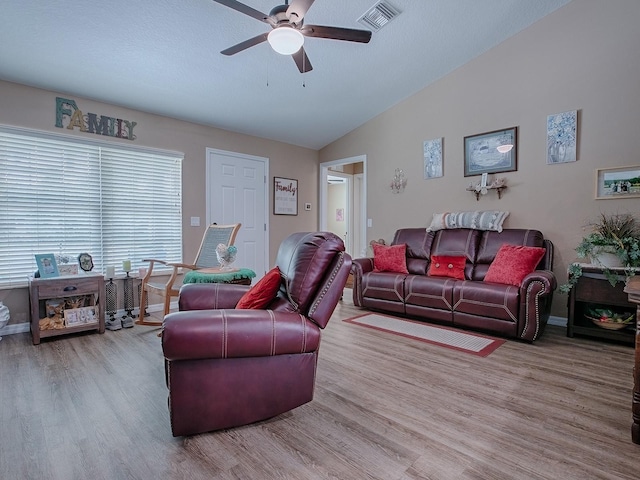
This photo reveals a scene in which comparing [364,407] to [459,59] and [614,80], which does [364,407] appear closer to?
[614,80]

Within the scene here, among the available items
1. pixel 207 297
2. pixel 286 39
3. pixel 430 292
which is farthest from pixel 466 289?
pixel 286 39

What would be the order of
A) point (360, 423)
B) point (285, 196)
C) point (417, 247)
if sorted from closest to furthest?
1. point (360, 423)
2. point (417, 247)
3. point (285, 196)

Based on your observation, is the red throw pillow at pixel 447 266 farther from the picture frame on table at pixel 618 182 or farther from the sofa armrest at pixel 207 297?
the sofa armrest at pixel 207 297

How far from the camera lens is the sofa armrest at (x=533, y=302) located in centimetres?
274

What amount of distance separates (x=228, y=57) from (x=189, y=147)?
4.89 feet

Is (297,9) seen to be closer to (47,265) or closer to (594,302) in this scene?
(47,265)

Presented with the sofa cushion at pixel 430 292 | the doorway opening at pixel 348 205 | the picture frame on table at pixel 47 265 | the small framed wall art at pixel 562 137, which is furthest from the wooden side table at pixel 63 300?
the small framed wall art at pixel 562 137

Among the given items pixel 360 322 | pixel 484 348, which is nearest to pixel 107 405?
pixel 360 322

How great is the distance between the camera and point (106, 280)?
3.47 m

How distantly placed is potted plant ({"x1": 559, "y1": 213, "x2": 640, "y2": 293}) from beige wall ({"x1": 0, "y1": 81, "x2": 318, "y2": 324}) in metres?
3.81

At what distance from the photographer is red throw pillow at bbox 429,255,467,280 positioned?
11.7 feet

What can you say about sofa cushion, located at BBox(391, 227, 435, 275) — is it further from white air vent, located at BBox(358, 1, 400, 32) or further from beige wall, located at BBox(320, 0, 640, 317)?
white air vent, located at BBox(358, 1, 400, 32)

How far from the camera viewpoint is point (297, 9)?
191cm

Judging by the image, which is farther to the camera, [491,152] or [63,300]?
[491,152]
